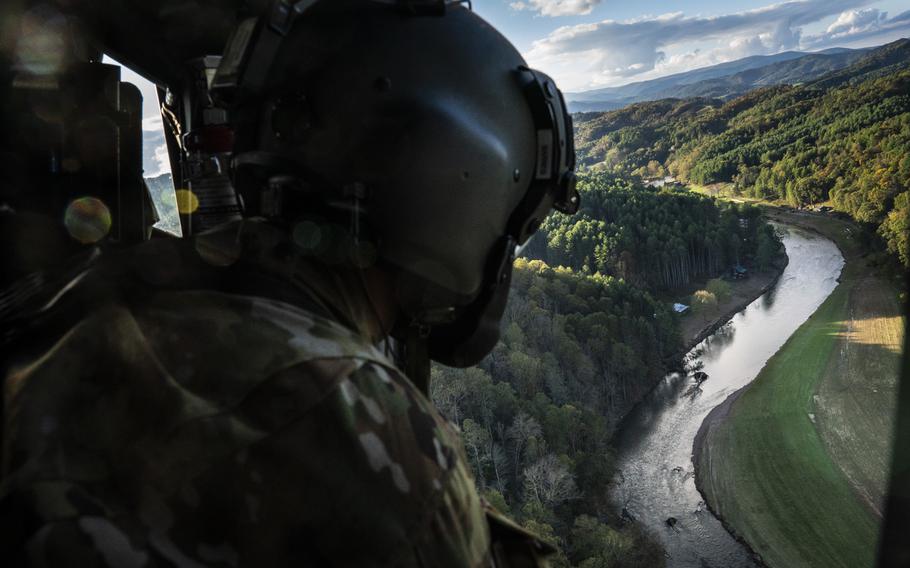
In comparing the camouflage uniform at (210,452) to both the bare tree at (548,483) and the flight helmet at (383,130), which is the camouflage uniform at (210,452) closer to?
the flight helmet at (383,130)

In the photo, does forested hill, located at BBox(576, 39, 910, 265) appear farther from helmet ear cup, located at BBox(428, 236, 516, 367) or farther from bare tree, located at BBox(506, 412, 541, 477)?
bare tree, located at BBox(506, 412, 541, 477)

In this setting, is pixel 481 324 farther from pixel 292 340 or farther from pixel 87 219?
pixel 87 219

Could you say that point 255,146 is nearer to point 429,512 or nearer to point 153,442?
point 153,442

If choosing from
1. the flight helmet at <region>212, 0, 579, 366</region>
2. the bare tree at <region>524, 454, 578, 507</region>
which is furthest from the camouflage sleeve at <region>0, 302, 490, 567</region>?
the bare tree at <region>524, 454, 578, 507</region>

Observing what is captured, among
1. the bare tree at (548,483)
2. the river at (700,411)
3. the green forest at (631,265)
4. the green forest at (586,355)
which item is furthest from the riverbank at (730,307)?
the bare tree at (548,483)

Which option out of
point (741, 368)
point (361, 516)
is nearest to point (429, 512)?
point (361, 516)

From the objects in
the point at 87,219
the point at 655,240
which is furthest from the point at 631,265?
the point at 87,219
